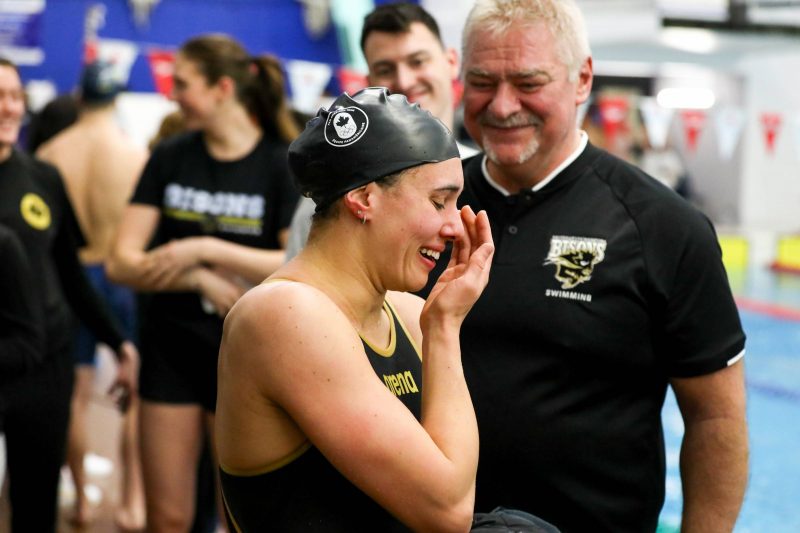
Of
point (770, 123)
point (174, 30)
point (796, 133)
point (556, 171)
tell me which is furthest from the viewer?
point (796, 133)

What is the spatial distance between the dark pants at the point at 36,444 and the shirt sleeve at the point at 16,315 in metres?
0.24

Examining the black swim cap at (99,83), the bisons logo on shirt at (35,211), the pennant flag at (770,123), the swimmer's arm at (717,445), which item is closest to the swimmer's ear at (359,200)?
the swimmer's arm at (717,445)

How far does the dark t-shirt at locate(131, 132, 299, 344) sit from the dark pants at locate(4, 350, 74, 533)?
440 millimetres

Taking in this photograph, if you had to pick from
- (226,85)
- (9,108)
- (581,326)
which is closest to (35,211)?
(9,108)

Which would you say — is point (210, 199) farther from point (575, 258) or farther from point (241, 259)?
point (575, 258)

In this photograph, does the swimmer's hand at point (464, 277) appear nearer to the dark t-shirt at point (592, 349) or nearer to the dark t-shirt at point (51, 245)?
the dark t-shirt at point (592, 349)

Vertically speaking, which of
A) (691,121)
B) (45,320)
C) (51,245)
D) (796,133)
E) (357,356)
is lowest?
(796,133)

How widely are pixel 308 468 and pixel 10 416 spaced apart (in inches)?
90.0

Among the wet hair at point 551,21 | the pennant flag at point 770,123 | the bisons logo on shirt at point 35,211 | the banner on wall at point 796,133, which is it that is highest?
the wet hair at point 551,21

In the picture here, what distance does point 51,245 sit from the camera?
4.20 meters

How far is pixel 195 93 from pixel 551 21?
1.89m

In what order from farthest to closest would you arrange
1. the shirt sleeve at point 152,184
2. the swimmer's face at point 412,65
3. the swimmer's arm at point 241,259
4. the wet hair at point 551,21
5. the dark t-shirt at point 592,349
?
the shirt sleeve at point 152,184 < the swimmer's arm at point 241,259 < the swimmer's face at point 412,65 < the wet hair at point 551,21 < the dark t-shirt at point 592,349

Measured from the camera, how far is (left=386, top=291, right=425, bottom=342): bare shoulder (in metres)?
2.00

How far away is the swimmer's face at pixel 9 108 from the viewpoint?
3936mm
